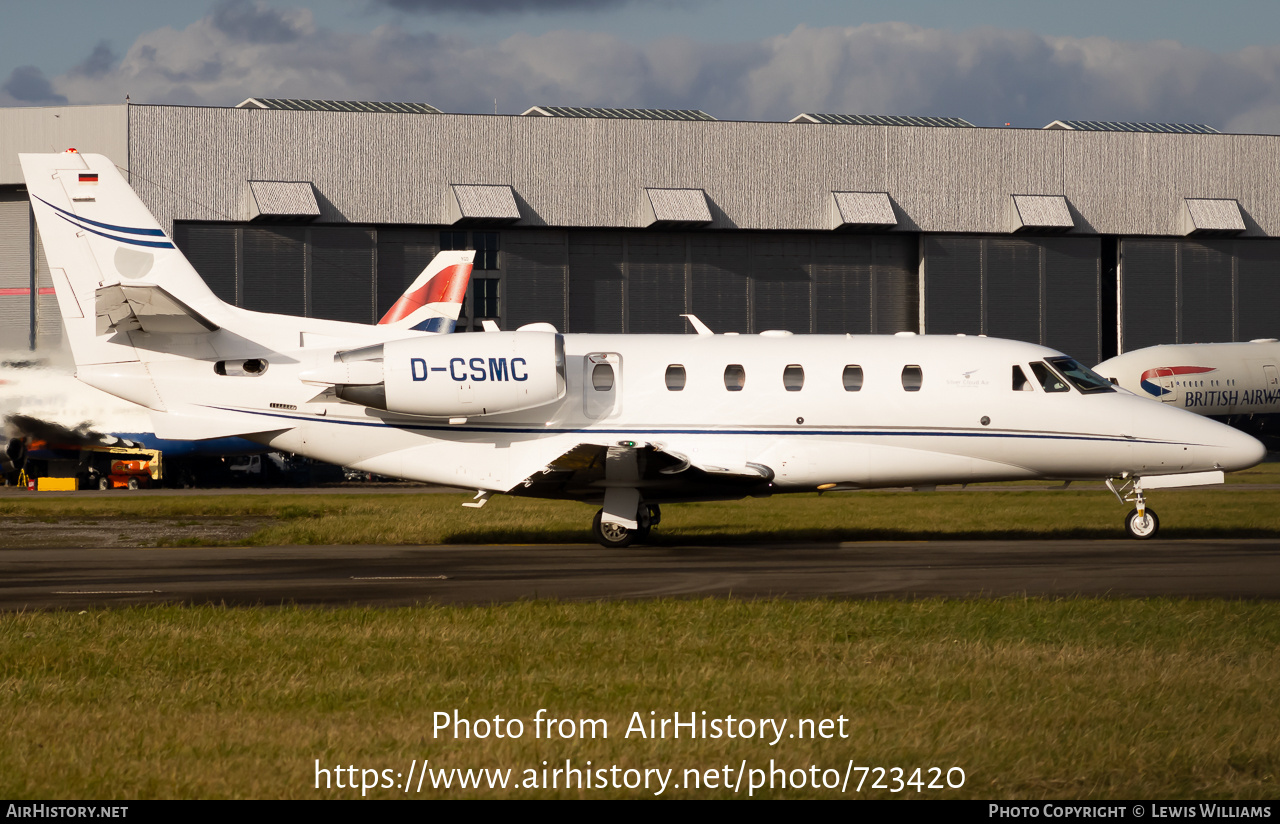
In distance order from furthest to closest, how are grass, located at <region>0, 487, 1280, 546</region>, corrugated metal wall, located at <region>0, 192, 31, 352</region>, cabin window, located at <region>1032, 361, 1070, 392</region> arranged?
corrugated metal wall, located at <region>0, 192, 31, 352</region>
grass, located at <region>0, 487, 1280, 546</region>
cabin window, located at <region>1032, 361, 1070, 392</region>

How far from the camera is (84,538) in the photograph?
70.0 feet

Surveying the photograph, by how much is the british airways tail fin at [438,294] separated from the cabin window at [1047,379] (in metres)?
12.6

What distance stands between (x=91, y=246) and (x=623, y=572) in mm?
10555

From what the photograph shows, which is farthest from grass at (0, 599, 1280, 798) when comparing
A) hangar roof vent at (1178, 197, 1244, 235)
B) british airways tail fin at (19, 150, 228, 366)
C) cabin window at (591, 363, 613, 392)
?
hangar roof vent at (1178, 197, 1244, 235)

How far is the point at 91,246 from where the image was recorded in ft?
63.0

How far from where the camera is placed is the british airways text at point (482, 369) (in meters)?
18.5

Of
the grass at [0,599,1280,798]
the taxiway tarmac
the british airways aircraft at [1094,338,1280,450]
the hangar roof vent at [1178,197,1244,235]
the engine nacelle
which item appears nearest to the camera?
the grass at [0,599,1280,798]

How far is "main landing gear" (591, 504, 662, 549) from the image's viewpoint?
1917 cm

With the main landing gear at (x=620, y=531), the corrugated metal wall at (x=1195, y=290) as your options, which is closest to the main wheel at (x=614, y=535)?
the main landing gear at (x=620, y=531)

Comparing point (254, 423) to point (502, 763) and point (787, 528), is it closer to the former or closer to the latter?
point (787, 528)

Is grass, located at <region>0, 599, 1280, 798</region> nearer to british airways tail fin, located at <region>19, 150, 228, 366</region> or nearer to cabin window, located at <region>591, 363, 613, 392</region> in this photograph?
cabin window, located at <region>591, 363, 613, 392</region>

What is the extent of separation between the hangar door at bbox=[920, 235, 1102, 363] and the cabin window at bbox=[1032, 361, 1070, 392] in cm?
3380

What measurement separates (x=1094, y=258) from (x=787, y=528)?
38.5m

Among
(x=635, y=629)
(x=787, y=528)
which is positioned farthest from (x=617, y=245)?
(x=635, y=629)
